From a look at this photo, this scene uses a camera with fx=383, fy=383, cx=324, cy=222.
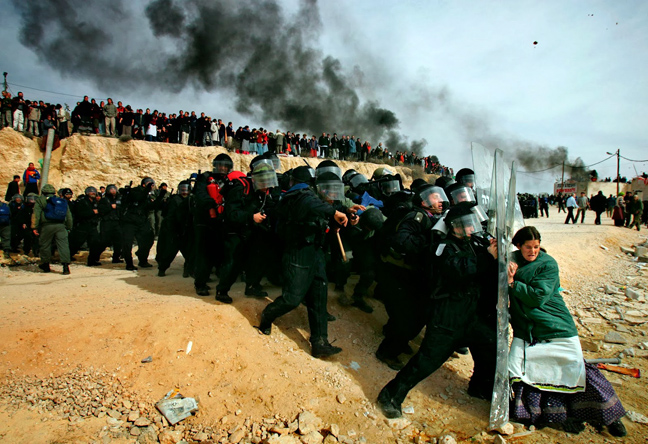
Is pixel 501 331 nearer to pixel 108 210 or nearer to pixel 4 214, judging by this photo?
pixel 108 210

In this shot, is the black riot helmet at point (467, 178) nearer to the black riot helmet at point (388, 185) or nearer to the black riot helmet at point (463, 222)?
the black riot helmet at point (388, 185)

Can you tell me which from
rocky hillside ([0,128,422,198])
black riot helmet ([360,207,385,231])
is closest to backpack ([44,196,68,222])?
black riot helmet ([360,207,385,231])

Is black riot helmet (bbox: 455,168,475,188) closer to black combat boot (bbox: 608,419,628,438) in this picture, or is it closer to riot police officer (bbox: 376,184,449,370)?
riot police officer (bbox: 376,184,449,370)

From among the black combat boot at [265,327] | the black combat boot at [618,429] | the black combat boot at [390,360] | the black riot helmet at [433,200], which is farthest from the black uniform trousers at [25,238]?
the black combat boot at [618,429]

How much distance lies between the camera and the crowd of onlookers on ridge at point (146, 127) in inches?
619

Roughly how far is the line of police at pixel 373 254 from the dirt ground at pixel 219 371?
0.22m

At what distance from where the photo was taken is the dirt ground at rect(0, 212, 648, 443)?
123 inches

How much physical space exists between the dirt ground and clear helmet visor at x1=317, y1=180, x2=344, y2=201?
157 cm

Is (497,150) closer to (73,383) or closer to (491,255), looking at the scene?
(491,255)

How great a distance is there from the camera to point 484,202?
16.2ft

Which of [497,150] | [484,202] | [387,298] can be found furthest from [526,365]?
[484,202]

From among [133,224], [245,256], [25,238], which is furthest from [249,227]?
[25,238]

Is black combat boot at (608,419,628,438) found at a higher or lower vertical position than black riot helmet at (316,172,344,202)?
lower

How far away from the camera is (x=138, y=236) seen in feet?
26.6
